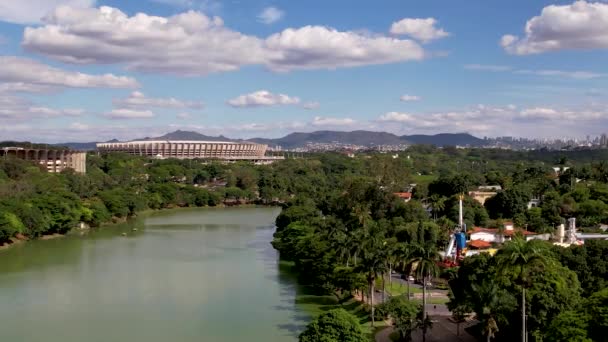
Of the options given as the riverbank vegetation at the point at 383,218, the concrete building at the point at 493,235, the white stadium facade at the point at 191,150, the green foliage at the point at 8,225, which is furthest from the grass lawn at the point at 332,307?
the white stadium facade at the point at 191,150

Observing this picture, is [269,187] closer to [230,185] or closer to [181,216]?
[230,185]

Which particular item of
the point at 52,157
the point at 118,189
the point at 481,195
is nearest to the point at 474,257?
the point at 481,195

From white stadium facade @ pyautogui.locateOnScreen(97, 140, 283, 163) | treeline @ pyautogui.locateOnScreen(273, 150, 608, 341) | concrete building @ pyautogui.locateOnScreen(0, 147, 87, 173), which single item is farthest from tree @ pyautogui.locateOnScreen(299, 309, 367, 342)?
white stadium facade @ pyautogui.locateOnScreen(97, 140, 283, 163)

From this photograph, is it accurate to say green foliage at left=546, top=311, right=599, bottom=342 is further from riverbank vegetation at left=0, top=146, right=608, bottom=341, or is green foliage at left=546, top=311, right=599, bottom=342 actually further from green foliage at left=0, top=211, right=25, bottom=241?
green foliage at left=0, top=211, right=25, bottom=241

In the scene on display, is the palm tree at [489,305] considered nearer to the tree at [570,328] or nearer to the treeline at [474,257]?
the treeline at [474,257]

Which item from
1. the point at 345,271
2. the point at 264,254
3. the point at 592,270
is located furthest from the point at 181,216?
the point at 592,270

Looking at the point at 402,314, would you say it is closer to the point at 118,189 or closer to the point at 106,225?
the point at 106,225
